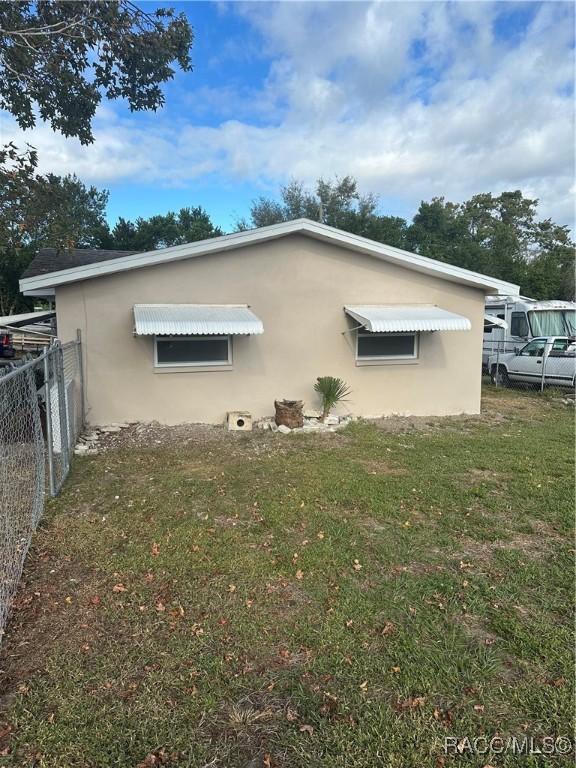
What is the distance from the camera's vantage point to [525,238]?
47438 millimetres

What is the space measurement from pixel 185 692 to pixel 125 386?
7.34 meters

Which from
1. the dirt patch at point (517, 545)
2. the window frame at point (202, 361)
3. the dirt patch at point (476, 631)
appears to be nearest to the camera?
the dirt patch at point (476, 631)

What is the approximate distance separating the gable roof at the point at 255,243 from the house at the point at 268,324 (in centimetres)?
3

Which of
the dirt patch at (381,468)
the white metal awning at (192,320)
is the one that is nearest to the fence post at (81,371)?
the white metal awning at (192,320)

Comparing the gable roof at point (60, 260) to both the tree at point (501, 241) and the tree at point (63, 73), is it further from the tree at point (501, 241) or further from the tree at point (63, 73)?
the tree at point (501, 241)

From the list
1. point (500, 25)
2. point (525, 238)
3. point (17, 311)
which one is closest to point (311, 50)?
point (500, 25)

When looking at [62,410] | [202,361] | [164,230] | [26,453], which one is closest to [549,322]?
[202,361]

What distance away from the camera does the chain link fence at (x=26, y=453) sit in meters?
3.71

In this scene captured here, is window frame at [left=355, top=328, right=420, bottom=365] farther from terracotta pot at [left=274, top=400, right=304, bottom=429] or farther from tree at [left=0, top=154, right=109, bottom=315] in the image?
tree at [left=0, top=154, right=109, bottom=315]

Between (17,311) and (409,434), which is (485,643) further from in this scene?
(17,311)

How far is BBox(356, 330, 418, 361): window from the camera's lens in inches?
416

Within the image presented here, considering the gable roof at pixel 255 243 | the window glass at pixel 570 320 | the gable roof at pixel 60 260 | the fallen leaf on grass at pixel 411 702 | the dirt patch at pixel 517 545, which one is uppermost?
the gable roof at pixel 60 260

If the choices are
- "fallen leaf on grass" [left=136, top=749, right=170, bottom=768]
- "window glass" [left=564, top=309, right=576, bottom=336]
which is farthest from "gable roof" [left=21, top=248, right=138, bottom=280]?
"window glass" [left=564, top=309, right=576, bottom=336]

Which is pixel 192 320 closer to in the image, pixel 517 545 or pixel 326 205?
pixel 517 545
